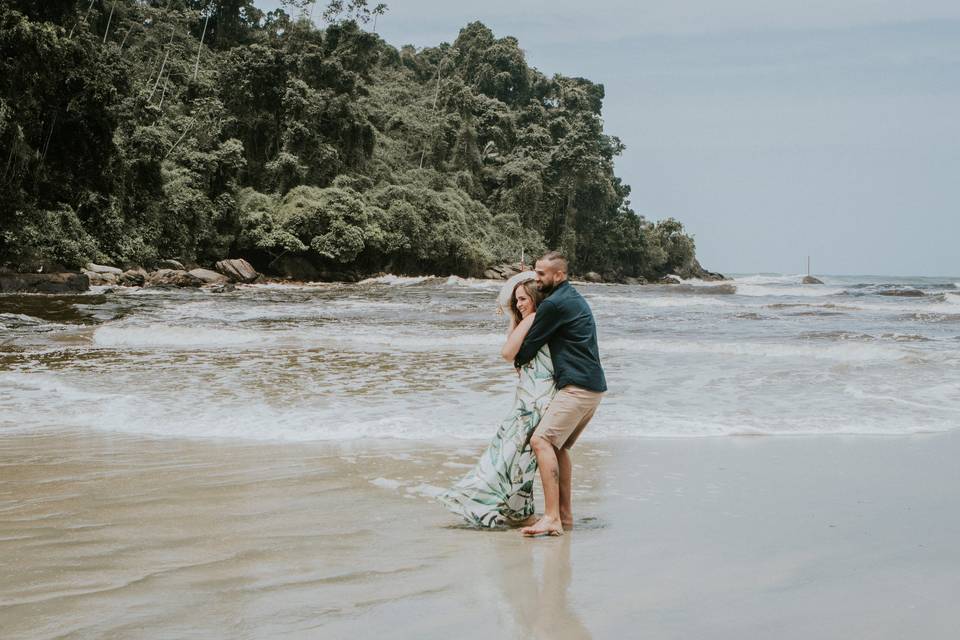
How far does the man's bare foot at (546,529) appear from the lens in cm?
378

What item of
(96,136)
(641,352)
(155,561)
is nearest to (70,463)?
(155,561)

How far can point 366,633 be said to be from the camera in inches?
101

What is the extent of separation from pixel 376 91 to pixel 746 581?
60034 millimetres

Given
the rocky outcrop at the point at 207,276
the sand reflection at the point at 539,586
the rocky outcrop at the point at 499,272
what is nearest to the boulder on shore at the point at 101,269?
the rocky outcrop at the point at 207,276

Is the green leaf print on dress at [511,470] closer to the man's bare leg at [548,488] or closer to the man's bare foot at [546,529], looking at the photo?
the man's bare leg at [548,488]

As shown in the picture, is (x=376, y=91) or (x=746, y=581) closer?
(x=746, y=581)

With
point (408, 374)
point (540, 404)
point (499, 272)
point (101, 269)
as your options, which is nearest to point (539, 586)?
point (540, 404)

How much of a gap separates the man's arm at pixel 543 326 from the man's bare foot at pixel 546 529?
33.5 inches

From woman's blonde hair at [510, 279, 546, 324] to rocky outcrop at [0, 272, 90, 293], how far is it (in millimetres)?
24086

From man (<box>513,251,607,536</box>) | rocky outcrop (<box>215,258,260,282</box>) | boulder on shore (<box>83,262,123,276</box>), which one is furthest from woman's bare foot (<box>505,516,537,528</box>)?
rocky outcrop (<box>215,258,260,282</box>)

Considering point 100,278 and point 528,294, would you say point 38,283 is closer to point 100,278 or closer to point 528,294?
point 100,278

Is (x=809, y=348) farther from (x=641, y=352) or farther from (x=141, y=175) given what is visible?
(x=141, y=175)

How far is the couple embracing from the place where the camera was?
12.8ft

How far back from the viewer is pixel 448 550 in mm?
3543
